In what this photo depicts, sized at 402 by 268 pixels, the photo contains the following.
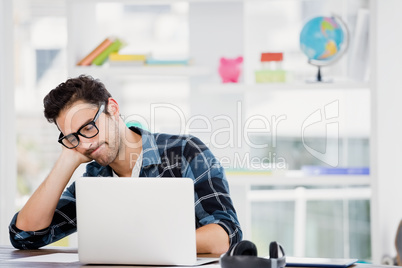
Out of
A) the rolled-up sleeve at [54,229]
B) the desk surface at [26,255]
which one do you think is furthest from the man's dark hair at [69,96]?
the desk surface at [26,255]

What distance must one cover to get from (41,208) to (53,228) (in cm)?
11

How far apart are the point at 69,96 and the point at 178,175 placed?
0.47 metres

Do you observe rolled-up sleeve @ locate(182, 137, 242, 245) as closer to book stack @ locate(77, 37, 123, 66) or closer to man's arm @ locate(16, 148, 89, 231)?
man's arm @ locate(16, 148, 89, 231)

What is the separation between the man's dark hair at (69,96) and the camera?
7.66 feet

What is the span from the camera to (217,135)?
11.7 feet

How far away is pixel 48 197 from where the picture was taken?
7.45 feet

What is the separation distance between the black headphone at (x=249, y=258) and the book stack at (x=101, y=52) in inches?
82.3

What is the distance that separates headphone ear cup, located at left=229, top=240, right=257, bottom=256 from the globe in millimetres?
1915

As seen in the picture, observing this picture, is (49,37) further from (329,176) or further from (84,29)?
(329,176)

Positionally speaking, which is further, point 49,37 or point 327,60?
point 49,37

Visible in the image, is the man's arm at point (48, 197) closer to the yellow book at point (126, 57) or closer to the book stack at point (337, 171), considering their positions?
the yellow book at point (126, 57)

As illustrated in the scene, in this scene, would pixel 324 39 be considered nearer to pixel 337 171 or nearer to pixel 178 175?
pixel 337 171

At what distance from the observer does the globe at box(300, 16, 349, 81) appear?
3.36m

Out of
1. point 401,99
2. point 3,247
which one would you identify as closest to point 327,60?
point 401,99
